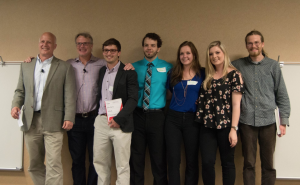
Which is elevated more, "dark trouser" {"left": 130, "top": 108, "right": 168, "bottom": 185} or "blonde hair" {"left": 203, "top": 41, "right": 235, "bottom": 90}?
"blonde hair" {"left": 203, "top": 41, "right": 235, "bottom": 90}

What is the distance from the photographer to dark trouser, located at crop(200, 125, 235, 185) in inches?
77.6

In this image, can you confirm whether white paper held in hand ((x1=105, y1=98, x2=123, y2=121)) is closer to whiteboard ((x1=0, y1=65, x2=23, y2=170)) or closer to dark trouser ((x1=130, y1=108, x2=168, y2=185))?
dark trouser ((x1=130, y1=108, x2=168, y2=185))

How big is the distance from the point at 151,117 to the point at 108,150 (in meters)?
0.58

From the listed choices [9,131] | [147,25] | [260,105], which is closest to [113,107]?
[147,25]

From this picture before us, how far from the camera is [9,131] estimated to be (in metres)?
2.71

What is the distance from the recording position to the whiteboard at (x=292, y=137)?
2.47 meters

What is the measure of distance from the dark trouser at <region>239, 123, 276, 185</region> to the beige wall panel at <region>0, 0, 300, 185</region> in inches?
14.1

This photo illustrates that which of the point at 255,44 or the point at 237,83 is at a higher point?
the point at 255,44

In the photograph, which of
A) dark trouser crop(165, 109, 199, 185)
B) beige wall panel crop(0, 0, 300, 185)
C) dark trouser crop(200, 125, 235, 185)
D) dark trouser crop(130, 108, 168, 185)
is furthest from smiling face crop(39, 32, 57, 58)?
dark trouser crop(200, 125, 235, 185)

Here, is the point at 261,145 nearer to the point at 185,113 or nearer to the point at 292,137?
the point at 292,137

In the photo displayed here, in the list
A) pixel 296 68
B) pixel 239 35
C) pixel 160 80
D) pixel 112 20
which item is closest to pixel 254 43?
pixel 239 35

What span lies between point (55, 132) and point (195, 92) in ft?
5.15

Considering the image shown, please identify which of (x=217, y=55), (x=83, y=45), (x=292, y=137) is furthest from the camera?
(x=292, y=137)

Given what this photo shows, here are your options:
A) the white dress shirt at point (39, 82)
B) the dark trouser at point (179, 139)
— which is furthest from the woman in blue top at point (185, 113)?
the white dress shirt at point (39, 82)
